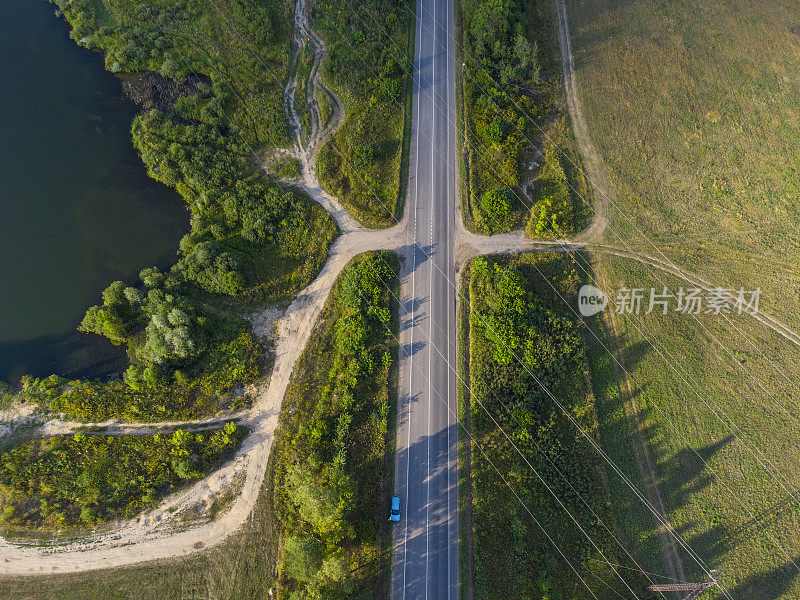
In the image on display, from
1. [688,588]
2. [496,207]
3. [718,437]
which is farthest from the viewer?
[496,207]

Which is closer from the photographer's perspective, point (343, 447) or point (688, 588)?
point (688, 588)

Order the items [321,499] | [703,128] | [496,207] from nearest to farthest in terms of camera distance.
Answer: [321,499], [496,207], [703,128]

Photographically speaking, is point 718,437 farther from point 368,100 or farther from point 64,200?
point 64,200

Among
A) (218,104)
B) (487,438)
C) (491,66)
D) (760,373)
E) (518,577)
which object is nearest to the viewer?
(518,577)

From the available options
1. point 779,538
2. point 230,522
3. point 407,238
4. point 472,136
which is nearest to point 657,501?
point 779,538

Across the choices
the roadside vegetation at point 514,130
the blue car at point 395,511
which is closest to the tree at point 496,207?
the roadside vegetation at point 514,130

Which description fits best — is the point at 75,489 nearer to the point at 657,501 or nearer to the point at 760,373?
the point at 657,501

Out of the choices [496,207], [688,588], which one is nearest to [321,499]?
[688,588]
